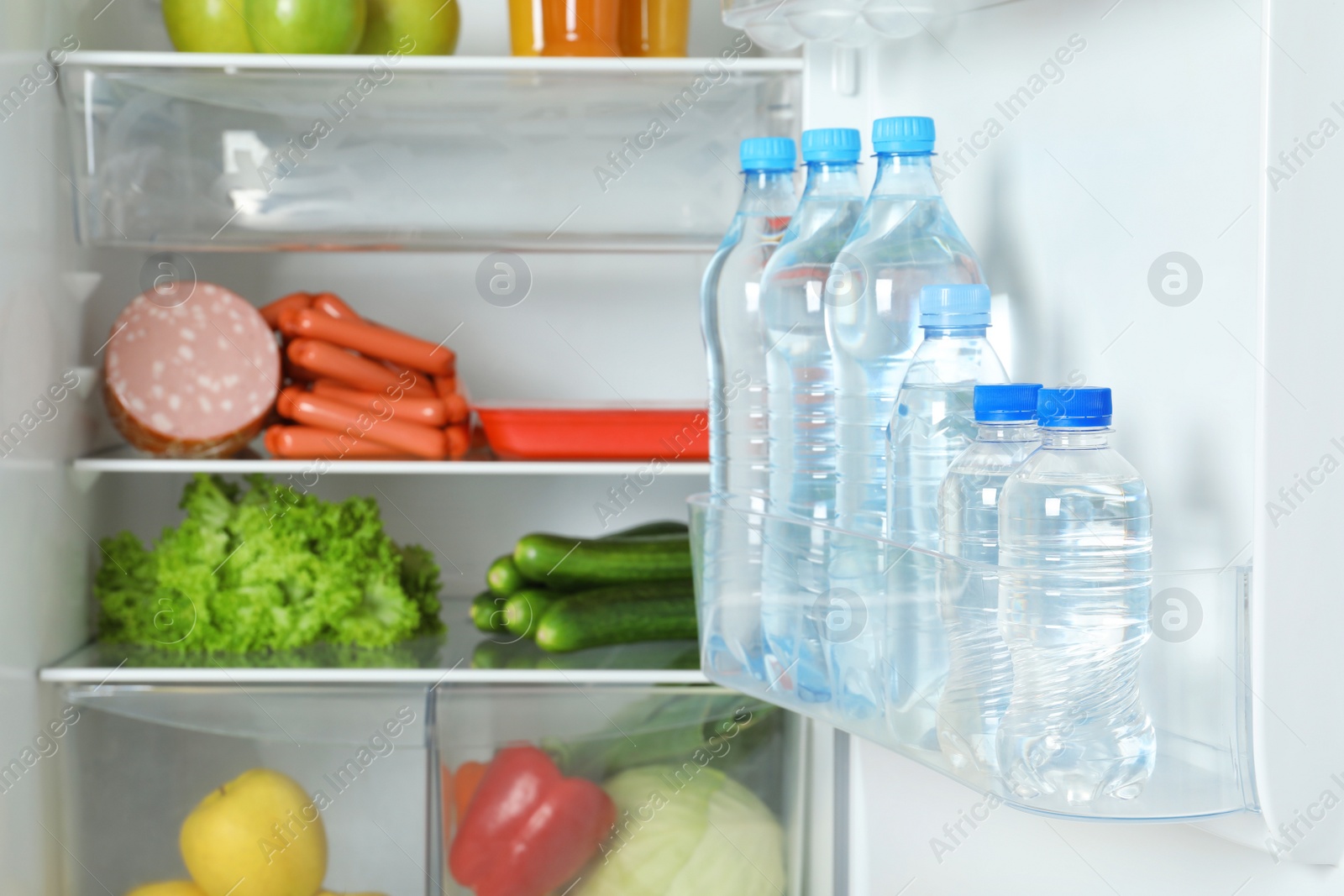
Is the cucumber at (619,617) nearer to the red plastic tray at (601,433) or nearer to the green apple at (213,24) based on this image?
the red plastic tray at (601,433)

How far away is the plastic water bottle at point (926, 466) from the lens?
72 cm

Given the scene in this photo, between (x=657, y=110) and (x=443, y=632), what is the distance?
2.34 ft

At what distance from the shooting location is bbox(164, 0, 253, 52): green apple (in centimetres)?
135

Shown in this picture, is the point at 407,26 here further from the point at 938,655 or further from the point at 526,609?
the point at 938,655

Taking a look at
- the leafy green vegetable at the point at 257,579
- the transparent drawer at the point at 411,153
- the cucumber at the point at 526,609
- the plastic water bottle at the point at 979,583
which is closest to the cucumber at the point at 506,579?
the cucumber at the point at 526,609

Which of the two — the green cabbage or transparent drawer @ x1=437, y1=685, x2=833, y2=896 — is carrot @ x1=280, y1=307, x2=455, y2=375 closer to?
transparent drawer @ x1=437, y1=685, x2=833, y2=896

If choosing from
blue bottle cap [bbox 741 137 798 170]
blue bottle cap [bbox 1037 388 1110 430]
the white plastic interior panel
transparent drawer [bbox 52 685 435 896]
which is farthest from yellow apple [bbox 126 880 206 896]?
blue bottle cap [bbox 1037 388 1110 430]

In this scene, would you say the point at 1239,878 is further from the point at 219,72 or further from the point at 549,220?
the point at 219,72

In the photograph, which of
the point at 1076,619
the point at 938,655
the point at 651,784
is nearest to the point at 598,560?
the point at 651,784

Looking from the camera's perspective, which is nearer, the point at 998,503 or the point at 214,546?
the point at 998,503

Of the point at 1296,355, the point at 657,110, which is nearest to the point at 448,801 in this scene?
the point at 657,110

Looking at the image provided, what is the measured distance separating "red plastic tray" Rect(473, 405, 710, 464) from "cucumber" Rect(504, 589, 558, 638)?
0.18 m

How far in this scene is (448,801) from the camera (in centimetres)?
131

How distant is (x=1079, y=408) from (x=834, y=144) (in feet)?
1.13
